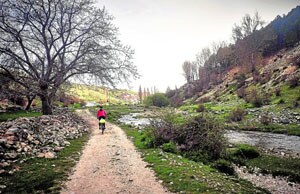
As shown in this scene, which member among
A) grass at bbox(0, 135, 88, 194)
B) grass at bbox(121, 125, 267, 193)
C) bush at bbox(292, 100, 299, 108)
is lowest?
grass at bbox(121, 125, 267, 193)

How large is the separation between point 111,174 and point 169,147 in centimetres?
594

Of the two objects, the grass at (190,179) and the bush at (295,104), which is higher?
the bush at (295,104)

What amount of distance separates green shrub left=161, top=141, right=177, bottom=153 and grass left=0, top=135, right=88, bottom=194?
17.0ft

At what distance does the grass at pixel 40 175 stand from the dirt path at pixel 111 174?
0.43 m

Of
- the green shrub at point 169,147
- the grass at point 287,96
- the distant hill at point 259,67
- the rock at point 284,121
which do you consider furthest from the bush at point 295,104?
the green shrub at point 169,147

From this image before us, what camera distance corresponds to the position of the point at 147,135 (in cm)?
Result: 1944

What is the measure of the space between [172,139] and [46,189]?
9888 millimetres

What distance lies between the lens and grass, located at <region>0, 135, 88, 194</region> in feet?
30.0

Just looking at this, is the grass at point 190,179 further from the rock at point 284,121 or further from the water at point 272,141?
the rock at point 284,121

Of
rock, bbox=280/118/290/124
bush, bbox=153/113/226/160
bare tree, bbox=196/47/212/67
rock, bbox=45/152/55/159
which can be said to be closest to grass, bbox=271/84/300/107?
rock, bbox=280/118/290/124

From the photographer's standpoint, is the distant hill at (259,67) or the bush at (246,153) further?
the distant hill at (259,67)

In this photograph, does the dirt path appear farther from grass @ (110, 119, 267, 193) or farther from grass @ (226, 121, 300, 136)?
grass @ (226, 121, 300, 136)

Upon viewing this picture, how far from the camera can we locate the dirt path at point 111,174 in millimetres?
9258

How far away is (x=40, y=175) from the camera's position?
10.5 meters
